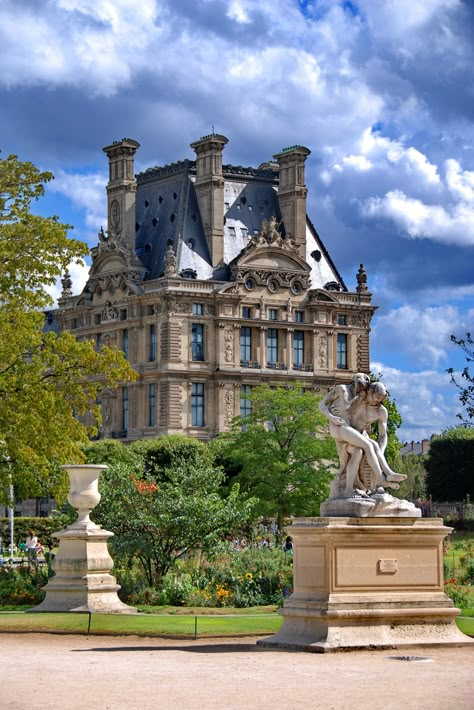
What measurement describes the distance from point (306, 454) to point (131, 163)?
34.1 m

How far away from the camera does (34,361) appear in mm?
37281

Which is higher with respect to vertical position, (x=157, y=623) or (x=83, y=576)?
(x=83, y=576)

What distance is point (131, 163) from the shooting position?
320ft

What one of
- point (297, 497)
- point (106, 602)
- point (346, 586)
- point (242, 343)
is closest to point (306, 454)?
point (297, 497)

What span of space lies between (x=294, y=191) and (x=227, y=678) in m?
84.3

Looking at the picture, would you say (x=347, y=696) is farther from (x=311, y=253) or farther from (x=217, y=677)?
(x=311, y=253)

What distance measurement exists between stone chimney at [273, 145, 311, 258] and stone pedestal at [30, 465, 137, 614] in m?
71.0

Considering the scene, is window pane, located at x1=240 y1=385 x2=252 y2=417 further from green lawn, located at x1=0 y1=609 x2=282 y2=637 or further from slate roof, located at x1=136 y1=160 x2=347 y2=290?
green lawn, located at x1=0 y1=609 x2=282 y2=637

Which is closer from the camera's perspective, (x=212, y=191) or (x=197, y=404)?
(x=197, y=404)

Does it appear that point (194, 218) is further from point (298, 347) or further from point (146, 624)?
point (146, 624)

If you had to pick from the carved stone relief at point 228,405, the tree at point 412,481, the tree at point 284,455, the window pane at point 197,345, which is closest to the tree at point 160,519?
the tree at point 284,455

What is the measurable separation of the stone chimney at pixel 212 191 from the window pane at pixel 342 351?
10.1 m

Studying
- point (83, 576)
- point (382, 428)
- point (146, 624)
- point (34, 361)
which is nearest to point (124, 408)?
point (34, 361)

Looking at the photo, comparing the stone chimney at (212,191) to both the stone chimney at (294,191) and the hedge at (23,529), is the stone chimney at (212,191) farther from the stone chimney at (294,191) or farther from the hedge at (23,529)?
the hedge at (23,529)
